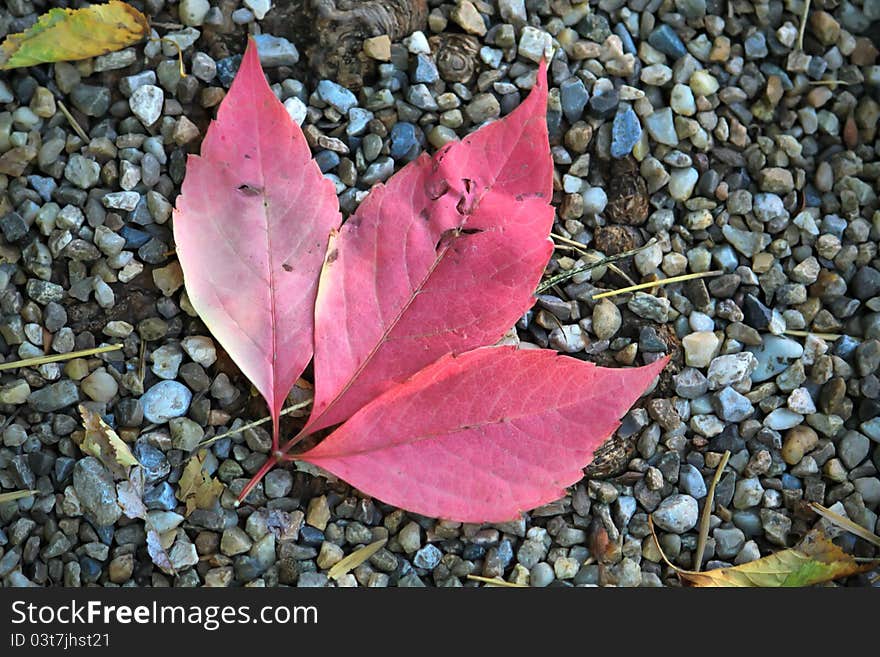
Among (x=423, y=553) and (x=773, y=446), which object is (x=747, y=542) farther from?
(x=423, y=553)

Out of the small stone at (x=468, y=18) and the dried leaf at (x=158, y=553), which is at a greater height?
the small stone at (x=468, y=18)

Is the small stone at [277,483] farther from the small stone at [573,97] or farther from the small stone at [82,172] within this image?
the small stone at [573,97]

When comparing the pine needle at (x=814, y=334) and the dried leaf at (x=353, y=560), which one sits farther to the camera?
the pine needle at (x=814, y=334)

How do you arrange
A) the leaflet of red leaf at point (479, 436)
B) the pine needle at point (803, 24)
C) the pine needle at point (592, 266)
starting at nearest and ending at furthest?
the leaflet of red leaf at point (479, 436)
the pine needle at point (592, 266)
the pine needle at point (803, 24)

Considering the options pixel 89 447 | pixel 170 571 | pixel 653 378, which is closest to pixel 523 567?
pixel 653 378

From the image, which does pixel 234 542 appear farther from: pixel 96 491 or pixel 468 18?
pixel 468 18

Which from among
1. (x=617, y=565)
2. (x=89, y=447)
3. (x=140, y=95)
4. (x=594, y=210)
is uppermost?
(x=140, y=95)

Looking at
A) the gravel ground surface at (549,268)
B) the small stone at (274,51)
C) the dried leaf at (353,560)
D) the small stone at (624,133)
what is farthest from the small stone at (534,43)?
the dried leaf at (353,560)

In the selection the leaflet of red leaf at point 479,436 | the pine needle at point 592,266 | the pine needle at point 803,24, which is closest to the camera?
the leaflet of red leaf at point 479,436
